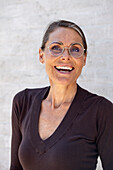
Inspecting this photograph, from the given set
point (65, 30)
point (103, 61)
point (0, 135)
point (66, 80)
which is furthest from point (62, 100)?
point (0, 135)

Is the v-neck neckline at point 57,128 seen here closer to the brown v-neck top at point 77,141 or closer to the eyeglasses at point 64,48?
the brown v-neck top at point 77,141

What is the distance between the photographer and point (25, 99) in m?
1.71

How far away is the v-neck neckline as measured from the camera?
4.66 feet

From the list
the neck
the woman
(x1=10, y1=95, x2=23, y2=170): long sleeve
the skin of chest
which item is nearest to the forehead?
the woman

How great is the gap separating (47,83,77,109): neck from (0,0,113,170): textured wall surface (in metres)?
0.59

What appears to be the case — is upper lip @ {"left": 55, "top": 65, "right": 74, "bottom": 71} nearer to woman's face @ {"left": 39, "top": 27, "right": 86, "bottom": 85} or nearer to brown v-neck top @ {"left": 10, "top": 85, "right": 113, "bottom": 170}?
woman's face @ {"left": 39, "top": 27, "right": 86, "bottom": 85}

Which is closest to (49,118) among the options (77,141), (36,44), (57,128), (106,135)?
(57,128)

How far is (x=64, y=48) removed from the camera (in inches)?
58.1

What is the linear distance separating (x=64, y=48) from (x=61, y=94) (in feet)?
0.99

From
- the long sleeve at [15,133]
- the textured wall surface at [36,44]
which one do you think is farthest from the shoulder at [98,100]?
the textured wall surface at [36,44]

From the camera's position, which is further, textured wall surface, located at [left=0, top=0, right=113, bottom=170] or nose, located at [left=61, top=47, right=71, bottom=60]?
textured wall surface, located at [left=0, top=0, right=113, bottom=170]

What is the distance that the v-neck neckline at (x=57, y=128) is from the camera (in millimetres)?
1422

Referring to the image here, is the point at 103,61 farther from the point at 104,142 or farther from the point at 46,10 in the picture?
the point at 104,142

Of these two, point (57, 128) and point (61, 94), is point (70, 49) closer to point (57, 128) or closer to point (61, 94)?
point (61, 94)
